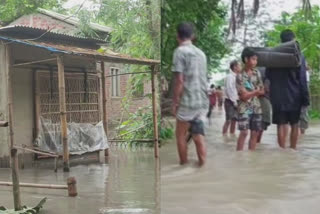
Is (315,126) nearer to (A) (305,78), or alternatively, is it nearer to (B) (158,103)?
(A) (305,78)

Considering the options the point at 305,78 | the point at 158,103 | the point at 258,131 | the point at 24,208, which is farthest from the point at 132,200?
the point at 305,78

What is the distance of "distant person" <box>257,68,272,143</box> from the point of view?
137 centimetres

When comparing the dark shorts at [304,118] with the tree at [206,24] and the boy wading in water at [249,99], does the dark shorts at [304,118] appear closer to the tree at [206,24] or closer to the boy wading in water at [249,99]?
the boy wading in water at [249,99]

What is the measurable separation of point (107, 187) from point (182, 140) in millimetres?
1110

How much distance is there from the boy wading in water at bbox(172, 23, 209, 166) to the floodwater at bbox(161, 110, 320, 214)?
0.12m

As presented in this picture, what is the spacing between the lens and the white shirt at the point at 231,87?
136cm

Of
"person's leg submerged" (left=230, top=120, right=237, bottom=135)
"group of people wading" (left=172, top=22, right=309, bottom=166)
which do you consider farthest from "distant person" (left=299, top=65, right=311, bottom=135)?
"person's leg submerged" (left=230, top=120, right=237, bottom=135)

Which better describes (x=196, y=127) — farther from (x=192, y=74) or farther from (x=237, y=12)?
(x=237, y=12)

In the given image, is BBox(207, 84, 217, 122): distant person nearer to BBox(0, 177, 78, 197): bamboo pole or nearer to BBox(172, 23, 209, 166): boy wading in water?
BBox(172, 23, 209, 166): boy wading in water

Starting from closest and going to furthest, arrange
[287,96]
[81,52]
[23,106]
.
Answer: [287,96] < [81,52] < [23,106]

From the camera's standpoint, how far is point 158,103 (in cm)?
160

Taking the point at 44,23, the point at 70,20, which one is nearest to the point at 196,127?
the point at 70,20

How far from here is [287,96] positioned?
56.4 inches

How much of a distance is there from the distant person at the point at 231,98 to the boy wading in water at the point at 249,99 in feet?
0.05
